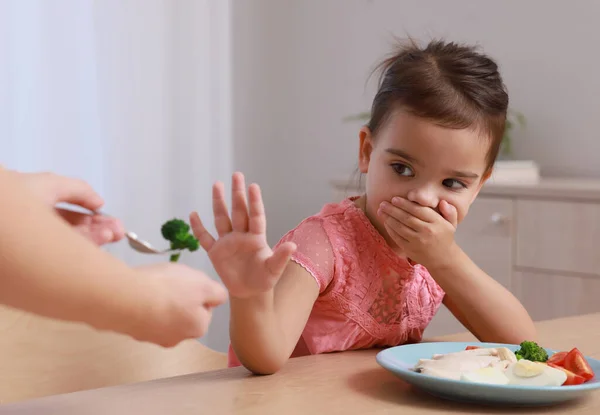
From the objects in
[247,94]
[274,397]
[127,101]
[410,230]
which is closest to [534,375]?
[274,397]

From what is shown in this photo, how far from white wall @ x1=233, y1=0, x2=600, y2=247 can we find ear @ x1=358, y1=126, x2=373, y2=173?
1842 millimetres

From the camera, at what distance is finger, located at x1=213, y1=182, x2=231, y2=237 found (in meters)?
0.81

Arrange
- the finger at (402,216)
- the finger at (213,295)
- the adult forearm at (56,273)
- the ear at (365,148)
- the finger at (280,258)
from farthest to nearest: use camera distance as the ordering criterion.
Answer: the ear at (365,148), the finger at (402,216), the finger at (280,258), the finger at (213,295), the adult forearm at (56,273)

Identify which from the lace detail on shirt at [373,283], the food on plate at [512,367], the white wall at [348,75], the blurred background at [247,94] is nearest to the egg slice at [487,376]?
the food on plate at [512,367]

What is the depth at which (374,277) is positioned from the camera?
1.32 meters

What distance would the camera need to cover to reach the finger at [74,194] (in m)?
0.79

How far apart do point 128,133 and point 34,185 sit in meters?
2.58

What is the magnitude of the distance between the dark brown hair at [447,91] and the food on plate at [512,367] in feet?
1.38

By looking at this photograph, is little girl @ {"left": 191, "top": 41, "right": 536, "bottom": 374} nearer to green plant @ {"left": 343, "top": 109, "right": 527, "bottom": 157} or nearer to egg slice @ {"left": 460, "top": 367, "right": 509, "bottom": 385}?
egg slice @ {"left": 460, "top": 367, "right": 509, "bottom": 385}

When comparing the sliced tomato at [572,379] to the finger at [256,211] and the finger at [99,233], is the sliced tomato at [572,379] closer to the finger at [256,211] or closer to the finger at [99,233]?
the finger at [256,211]

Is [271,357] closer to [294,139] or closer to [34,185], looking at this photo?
[34,185]

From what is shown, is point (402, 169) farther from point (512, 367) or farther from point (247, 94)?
point (247, 94)

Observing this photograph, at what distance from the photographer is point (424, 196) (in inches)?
48.1

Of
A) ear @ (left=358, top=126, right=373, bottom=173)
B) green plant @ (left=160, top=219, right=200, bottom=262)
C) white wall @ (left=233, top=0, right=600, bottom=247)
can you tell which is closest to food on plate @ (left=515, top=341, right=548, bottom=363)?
green plant @ (left=160, top=219, right=200, bottom=262)
